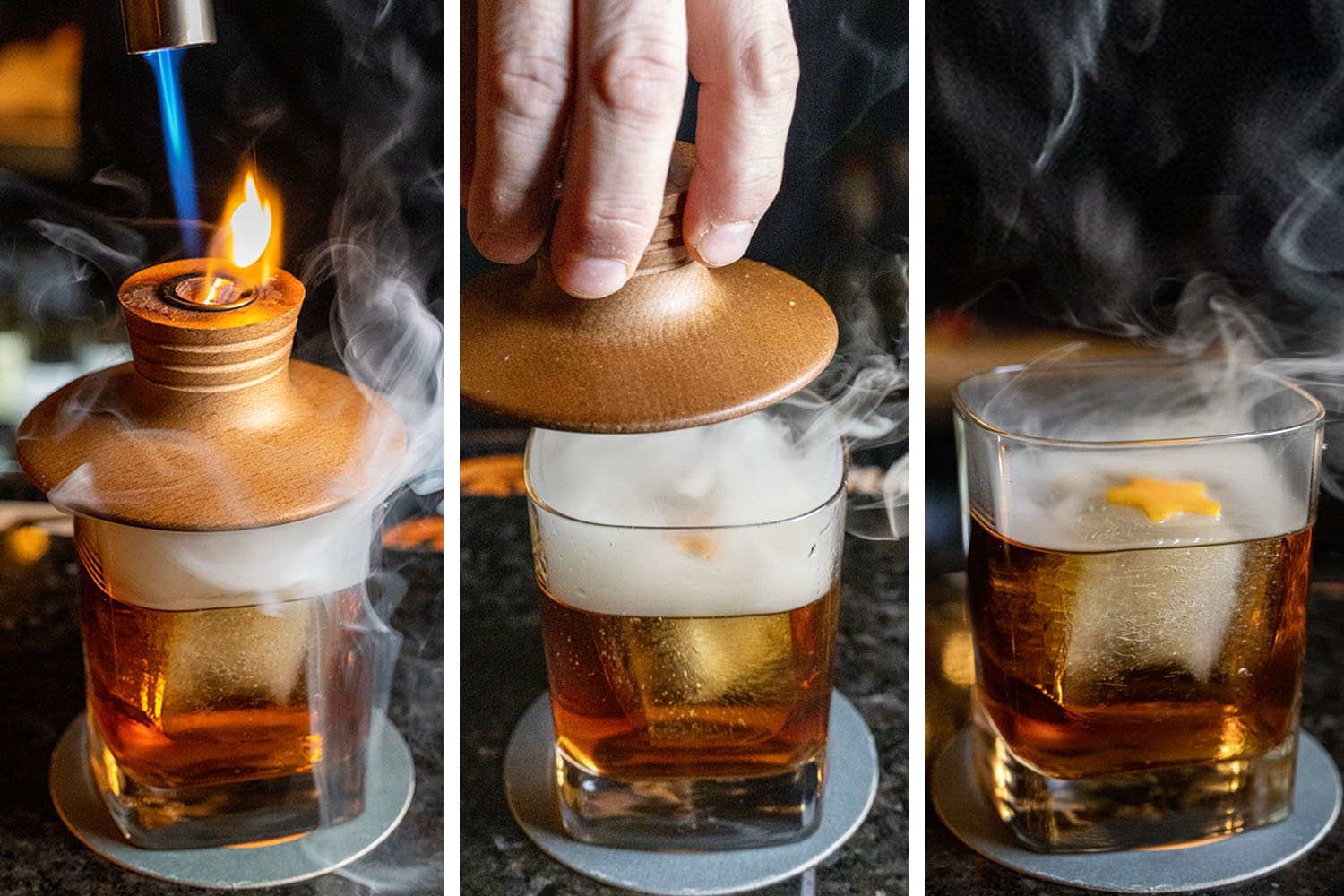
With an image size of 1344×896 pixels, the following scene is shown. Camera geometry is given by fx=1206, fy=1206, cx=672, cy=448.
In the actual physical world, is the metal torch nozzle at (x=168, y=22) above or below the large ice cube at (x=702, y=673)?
above

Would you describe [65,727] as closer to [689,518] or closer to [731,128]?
[689,518]

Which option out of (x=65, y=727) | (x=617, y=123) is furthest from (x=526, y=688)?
(x=617, y=123)

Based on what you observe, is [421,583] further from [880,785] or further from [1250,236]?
[1250,236]

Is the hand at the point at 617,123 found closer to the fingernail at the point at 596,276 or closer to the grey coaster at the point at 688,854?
the fingernail at the point at 596,276

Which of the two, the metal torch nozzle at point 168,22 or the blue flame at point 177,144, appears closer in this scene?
the metal torch nozzle at point 168,22

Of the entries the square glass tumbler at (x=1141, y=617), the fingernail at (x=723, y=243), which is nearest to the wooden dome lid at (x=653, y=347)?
the fingernail at (x=723, y=243)

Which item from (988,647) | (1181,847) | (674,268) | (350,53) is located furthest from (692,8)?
(1181,847)

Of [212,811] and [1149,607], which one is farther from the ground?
[1149,607]
